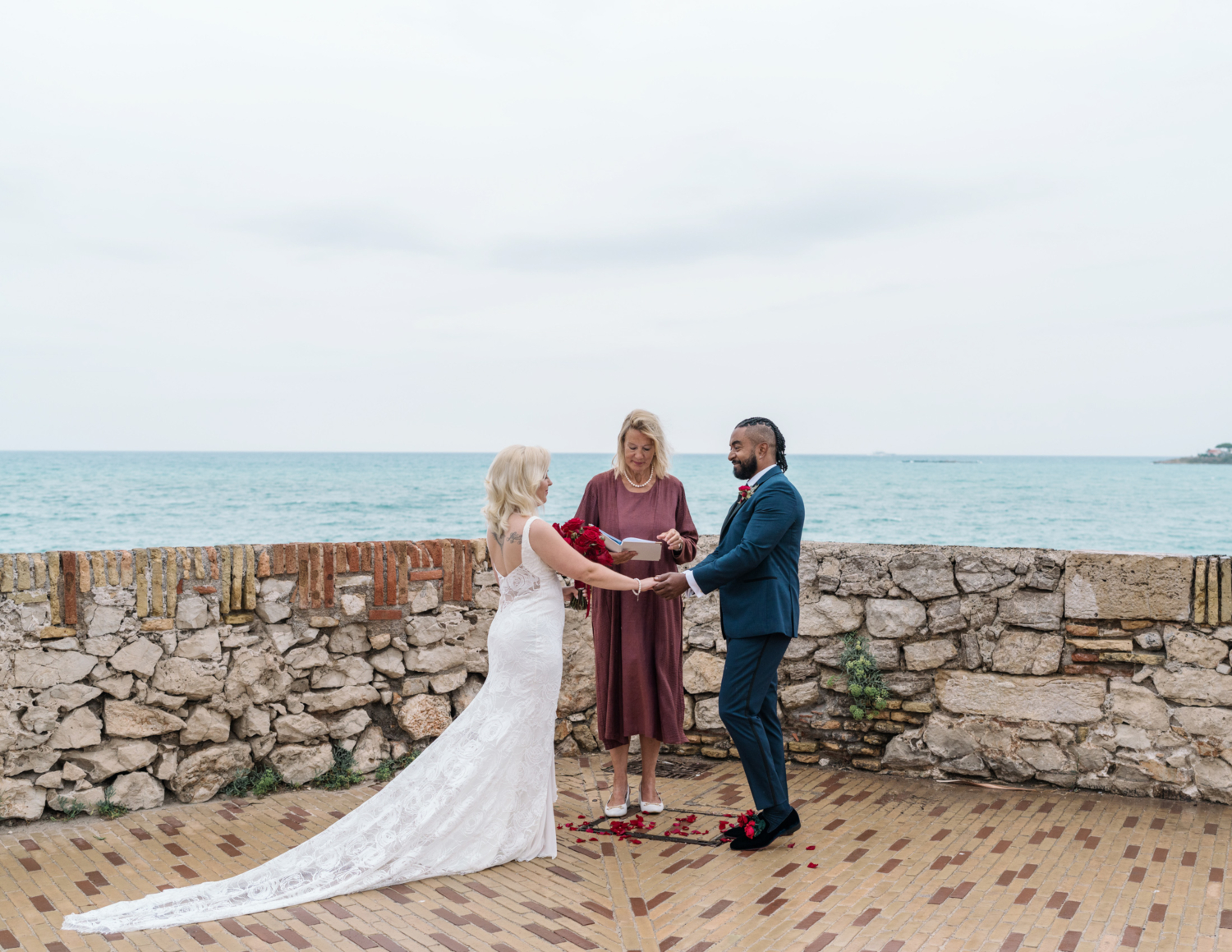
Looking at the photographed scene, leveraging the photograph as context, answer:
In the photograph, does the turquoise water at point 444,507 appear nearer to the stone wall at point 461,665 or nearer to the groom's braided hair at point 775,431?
the stone wall at point 461,665

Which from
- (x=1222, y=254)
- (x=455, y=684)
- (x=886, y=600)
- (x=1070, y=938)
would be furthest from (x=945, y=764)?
(x=1222, y=254)

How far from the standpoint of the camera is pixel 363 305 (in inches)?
2131

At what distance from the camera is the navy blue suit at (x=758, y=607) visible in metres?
3.95

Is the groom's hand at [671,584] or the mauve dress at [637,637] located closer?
the groom's hand at [671,584]

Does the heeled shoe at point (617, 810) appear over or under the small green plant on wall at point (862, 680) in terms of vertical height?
under

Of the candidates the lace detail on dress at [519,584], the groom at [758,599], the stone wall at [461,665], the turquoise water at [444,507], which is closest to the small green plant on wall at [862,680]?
the stone wall at [461,665]

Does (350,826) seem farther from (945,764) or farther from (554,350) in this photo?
(554,350)

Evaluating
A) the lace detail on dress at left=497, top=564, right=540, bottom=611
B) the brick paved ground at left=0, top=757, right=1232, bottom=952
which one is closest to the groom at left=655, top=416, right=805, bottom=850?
the brick paved ground at left=0, top=757, right=1232, bottom=952

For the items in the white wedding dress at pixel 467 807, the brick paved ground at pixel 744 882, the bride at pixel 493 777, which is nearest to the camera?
the brick paved ground at pixel 744 882

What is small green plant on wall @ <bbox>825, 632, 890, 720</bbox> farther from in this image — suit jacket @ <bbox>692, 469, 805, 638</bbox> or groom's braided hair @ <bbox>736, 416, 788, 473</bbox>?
groom's braided hair @ <bbox>736, 416, 788, 473</bbox>

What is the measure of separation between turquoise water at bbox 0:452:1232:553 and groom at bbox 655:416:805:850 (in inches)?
884

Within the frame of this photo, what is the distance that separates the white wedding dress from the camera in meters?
3.38

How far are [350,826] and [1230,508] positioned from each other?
58983mm

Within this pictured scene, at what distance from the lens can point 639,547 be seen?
4.26 meters
